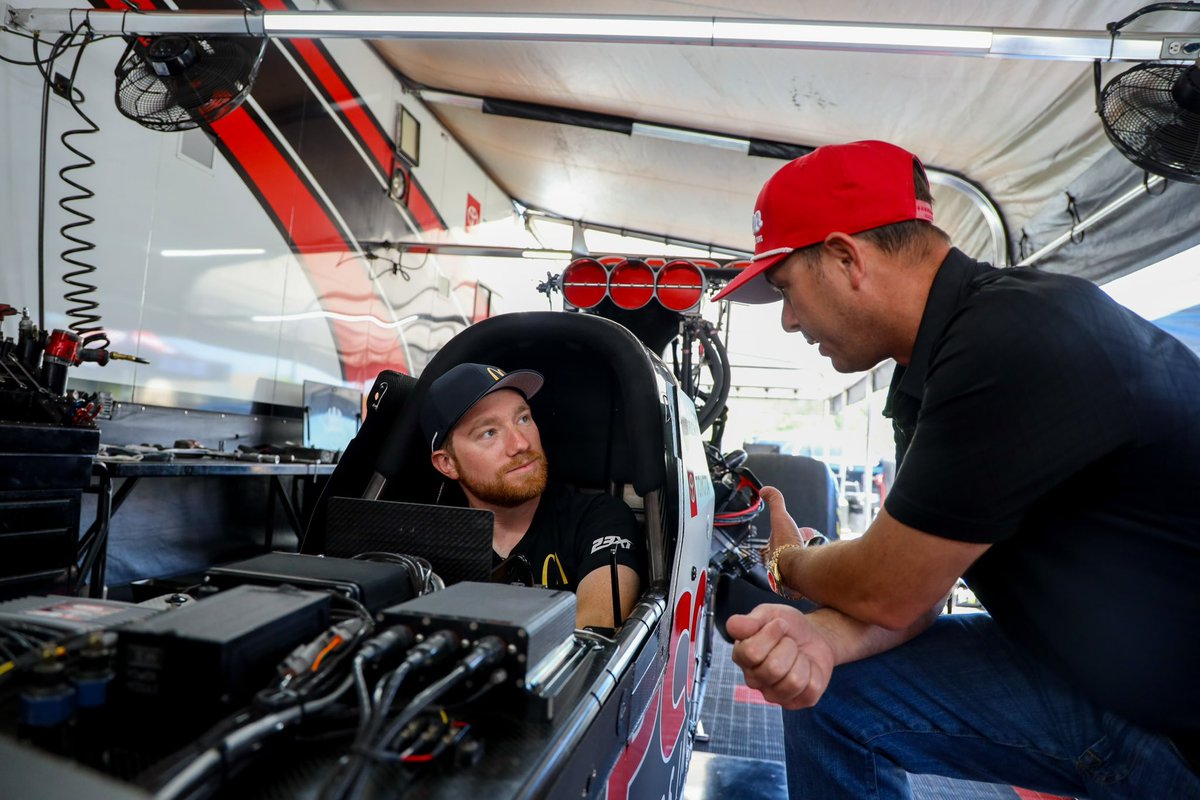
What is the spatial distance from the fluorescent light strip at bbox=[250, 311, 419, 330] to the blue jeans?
4124 mm

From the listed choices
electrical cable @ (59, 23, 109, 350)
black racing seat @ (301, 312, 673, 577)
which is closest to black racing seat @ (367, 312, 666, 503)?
black racing seat @ (301, 312, 673, 577)

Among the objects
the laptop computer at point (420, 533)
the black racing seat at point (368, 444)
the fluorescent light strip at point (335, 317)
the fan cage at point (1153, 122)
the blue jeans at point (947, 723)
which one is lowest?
the blue jeans at point (947, 723)

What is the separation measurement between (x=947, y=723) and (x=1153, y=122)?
2.27 metres

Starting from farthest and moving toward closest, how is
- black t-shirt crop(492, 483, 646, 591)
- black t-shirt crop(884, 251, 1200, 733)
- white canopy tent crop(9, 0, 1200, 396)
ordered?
white canopy tent crop(9, 0, 1200, 396), black t-shirt crop(492, 483, 646, 591), black t-shirt crop(884, 251, 1200, 733)

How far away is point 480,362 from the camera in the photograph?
6.42ft

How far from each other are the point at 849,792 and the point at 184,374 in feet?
12.3

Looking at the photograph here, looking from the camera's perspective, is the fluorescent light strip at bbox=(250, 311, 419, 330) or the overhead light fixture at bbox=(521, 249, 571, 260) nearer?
the fluorescent light strip at bbox=(250, 311, 419, 330)

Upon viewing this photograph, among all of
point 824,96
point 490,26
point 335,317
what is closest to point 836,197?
point 490,26

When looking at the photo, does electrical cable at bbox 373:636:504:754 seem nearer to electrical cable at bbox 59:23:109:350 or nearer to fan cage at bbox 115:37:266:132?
fan cage at bbox 115:37:266:132

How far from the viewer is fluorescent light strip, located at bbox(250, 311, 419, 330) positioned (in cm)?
457

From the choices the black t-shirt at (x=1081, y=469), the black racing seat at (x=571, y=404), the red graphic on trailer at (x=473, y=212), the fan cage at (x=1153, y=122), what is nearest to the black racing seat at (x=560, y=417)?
the black racing seat at (x=571, y=404)

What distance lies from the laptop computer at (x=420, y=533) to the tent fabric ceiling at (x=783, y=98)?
95.8 inches

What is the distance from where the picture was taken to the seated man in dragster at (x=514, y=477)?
1757 millimetres

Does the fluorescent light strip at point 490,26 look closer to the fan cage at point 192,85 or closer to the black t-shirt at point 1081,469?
the fan cage at point 192,85
